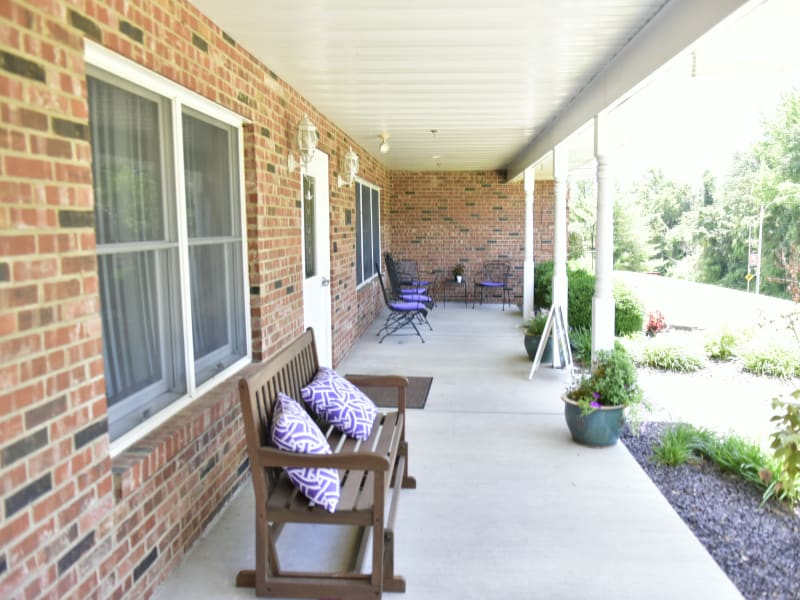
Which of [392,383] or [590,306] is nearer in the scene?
[392,383]

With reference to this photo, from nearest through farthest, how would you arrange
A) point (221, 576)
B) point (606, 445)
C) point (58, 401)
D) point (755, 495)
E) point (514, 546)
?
1. point (58, 401)
2. point (221, 576)
3. point (514, 546)
4. point (755, 495)
5. point (606, 445)

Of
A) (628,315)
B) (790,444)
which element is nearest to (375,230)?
(628,315)

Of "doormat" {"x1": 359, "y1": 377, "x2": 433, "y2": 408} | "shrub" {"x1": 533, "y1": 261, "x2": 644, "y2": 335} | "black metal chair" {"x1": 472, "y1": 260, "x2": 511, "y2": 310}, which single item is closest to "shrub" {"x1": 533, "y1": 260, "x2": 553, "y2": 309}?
"shrub" {"x1": 533, "y1": 261, "x2": 644, "y2": 335}

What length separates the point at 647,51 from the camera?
3.51 m

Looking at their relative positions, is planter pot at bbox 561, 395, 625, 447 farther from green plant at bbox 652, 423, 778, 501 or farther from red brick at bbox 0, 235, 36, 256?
red brick at bbox 0, 235, 36, 256

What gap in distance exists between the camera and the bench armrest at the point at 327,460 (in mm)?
2402

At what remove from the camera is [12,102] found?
1785mm

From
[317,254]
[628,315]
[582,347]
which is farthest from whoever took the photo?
[628,315]

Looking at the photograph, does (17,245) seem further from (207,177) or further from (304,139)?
(304,139)

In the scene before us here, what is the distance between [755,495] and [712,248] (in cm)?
2825

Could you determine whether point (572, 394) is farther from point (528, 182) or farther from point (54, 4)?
point (528, 182)

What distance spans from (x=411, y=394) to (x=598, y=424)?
1.86 meters

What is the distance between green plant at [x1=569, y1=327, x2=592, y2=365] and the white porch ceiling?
2239 mm

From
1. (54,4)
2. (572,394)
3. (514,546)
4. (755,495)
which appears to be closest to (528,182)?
(572,394)
